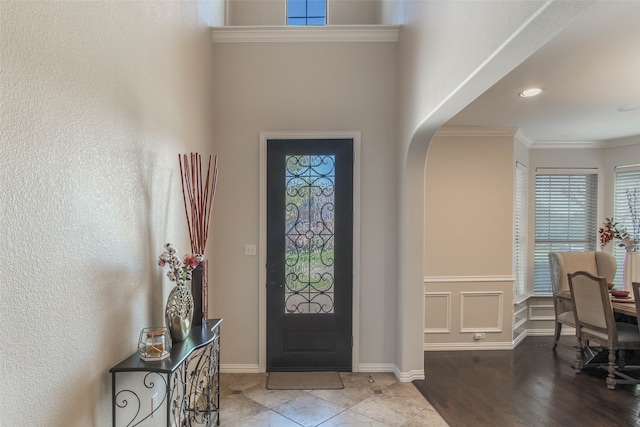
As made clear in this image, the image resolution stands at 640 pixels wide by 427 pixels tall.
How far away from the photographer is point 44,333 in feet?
4.14

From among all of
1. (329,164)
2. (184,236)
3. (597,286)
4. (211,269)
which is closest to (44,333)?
(184,236)

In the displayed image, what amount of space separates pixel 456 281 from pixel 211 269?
2750 millimetres

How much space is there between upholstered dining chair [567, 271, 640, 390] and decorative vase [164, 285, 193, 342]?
11.6ft

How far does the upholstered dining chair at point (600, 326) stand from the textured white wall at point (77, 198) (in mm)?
3780

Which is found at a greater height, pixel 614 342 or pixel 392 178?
pixel 392 178

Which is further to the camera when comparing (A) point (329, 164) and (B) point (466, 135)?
(B) point (466, 135)

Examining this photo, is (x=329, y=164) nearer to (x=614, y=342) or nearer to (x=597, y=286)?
(x=597, y=286)

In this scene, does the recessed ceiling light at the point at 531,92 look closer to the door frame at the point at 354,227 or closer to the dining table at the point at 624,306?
the door frame at the point at 354,227

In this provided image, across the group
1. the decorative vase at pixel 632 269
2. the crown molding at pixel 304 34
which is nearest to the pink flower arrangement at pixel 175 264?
the crown molding at pixel 304 34

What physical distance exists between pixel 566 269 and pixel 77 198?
4.92 meters

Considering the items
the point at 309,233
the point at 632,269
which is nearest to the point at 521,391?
the point at 632,269

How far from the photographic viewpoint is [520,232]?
473cm

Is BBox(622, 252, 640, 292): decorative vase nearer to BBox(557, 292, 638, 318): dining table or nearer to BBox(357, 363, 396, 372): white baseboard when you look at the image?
BBox(557, 292, 638, 318): dining table

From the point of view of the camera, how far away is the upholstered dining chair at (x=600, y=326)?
328 centimetres
